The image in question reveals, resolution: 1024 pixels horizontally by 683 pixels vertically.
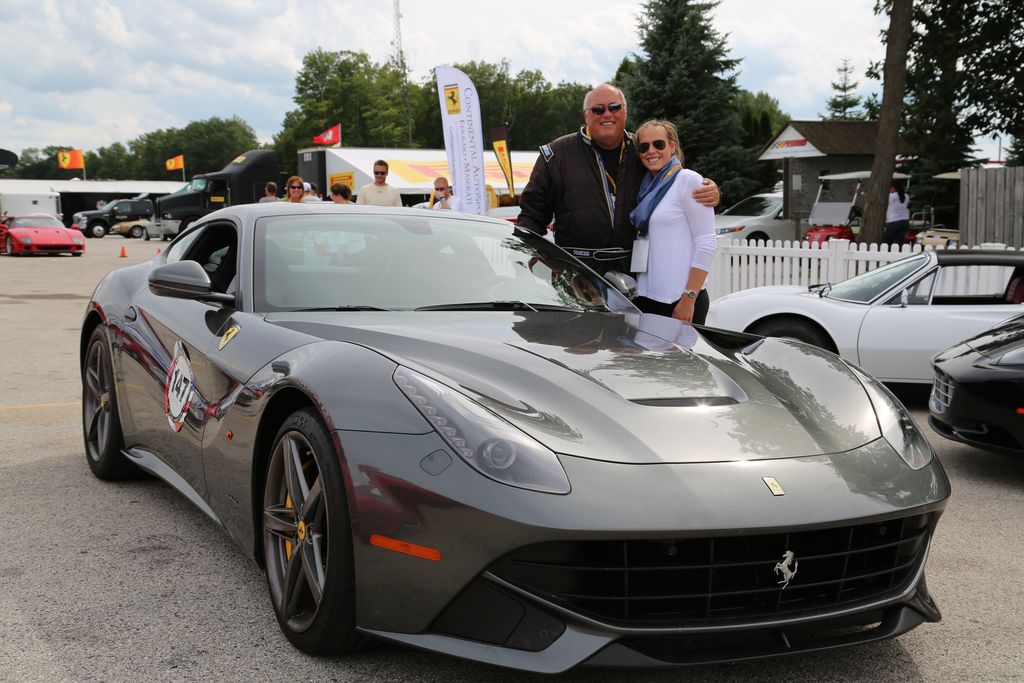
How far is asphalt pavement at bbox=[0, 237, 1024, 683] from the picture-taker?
2.70 meters

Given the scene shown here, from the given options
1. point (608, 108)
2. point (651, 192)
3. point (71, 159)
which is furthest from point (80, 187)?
point (651, 192)

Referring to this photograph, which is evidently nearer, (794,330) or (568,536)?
(568,536)

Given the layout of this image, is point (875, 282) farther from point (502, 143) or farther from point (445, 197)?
point (502, 143)

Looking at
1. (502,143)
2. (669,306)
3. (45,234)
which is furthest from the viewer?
(45,234)

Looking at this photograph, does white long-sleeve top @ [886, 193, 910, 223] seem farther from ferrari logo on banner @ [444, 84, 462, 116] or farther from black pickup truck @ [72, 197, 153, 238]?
black pickup truck @ [72, 197, 153, 238]

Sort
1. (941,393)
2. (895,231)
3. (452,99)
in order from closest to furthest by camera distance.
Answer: (941,393) → (452,99) → (895,231)

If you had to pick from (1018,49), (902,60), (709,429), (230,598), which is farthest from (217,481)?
(1018,49)

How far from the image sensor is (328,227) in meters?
3.84

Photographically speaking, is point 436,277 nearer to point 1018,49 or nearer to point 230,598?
point 230,598

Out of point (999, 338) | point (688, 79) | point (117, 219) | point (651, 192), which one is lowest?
point (999, 338)

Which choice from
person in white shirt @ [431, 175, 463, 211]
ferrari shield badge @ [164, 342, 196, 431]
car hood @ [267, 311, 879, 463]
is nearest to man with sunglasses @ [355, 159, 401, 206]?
person in white shirt @ [431, 175, 463, 211]

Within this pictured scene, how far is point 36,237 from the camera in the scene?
96.7ft

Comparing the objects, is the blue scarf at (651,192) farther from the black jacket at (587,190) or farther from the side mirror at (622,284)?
the side mirror at (622,284)

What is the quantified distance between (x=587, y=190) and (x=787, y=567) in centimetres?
315
